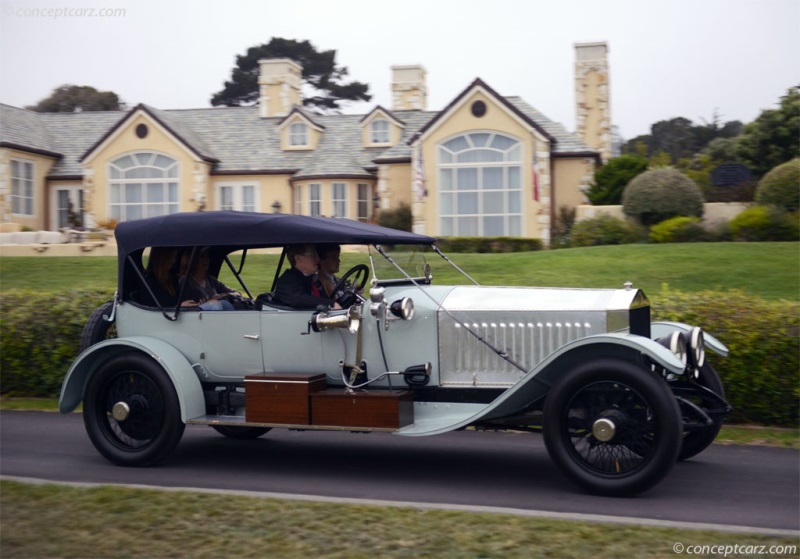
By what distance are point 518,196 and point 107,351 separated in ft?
72.8

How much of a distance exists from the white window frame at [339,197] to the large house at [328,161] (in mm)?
36

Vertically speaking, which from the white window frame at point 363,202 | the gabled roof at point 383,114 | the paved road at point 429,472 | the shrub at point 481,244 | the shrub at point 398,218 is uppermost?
the gabled roof at point 383,114

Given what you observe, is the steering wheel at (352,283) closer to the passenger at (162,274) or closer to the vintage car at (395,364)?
the vintage car at (395,364)

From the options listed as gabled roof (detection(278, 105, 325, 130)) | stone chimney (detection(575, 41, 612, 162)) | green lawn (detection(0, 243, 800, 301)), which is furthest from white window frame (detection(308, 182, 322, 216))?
green lawn (detection(0, 243, 800, 301))

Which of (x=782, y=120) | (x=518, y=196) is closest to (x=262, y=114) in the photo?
(x=518, y=196)

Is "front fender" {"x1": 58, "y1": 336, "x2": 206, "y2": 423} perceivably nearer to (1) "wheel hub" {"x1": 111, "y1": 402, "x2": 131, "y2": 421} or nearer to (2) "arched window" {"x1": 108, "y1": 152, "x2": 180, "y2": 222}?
(1) "wheel hub" {"x1": 111, "y1": 402, "x2": 131, "y2": 421}

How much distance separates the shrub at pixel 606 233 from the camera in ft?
73.0

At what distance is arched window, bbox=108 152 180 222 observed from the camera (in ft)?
101

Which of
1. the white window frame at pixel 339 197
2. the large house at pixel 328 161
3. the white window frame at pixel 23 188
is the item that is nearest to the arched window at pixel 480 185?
the large house at pixel 328 161

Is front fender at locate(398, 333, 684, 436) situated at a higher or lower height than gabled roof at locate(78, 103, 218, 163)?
lower

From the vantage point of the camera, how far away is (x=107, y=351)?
6.96m

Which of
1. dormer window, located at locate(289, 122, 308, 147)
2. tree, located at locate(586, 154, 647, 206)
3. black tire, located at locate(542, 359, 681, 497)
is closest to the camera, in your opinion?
black tire, located at locate(542, 359, 681, 497)

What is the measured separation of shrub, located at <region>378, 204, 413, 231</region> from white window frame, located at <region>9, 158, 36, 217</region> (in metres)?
12.5

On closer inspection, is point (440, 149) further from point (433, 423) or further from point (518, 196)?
point (433, 423)
